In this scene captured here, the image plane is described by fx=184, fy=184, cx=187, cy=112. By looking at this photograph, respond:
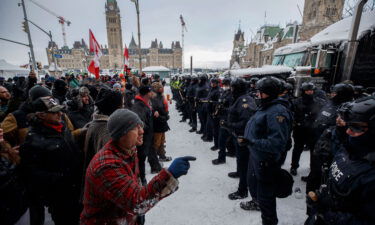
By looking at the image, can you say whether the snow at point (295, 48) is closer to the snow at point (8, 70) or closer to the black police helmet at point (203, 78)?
the black police helmet at point (203, 78)

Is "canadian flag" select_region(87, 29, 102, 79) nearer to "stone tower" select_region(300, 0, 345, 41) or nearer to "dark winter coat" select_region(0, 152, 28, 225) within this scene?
"dark winter coat" select_region(0, 152, 28, 225)

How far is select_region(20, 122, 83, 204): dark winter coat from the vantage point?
6.62ft

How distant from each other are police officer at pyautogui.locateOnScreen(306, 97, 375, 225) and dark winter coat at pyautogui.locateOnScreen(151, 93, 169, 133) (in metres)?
3.84

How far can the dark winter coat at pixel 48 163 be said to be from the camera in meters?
2.02

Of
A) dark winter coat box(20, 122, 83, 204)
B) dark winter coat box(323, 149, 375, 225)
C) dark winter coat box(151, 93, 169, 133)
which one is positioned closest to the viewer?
dark winter coat box(323, 149, 375, 225)

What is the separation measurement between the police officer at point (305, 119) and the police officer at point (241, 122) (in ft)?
5.30

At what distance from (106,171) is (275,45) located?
160ft

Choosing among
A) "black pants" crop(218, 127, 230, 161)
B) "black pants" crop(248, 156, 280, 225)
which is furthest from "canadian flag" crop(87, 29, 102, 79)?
"black pants" crop(248, 156, 280, 225)

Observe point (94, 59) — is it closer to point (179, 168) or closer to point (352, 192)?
point (179, 168)

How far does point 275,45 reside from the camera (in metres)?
42.5

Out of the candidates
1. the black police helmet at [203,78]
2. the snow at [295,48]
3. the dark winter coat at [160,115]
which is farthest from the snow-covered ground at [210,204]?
the snow at [295,48]

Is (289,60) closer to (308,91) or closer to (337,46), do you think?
(337,46)

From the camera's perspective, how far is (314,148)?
2.89 metres

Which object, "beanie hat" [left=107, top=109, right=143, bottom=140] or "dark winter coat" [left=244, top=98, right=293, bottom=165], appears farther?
"dark winter coat" [left=244, top=98, right=293, bottom=165]
